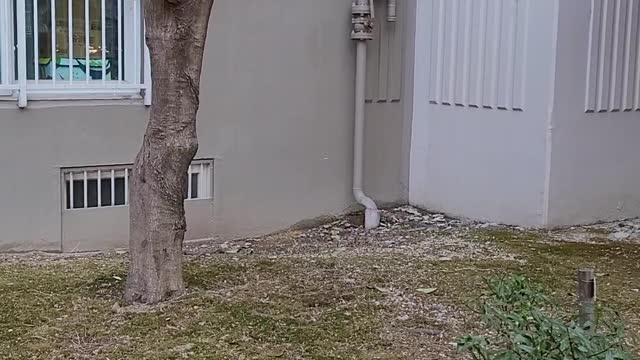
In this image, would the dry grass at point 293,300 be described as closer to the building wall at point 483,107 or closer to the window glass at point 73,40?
the building wall at point 483,107

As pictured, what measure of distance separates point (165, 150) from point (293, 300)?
1074 millimetres

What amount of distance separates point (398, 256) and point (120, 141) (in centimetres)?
213

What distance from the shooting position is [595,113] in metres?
6.62

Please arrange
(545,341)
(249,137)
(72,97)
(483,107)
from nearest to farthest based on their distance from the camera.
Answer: (545,341) < (72,97) < (249,137) < (483,107)

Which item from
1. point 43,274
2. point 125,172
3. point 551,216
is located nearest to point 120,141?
point 125,172

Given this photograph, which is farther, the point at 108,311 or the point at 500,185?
the point at 500,185

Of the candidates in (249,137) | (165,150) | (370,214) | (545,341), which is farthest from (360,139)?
(545,341)

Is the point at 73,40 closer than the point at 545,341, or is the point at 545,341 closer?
the point at 545,341

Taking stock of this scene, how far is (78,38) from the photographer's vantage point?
5977 millimetres

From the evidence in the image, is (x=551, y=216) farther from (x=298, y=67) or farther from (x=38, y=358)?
(x=38, y=358)

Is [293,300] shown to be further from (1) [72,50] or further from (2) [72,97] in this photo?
(1) [72,50]

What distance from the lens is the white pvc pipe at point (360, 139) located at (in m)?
6.82

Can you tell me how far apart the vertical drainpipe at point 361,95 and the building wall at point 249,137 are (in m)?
0.08

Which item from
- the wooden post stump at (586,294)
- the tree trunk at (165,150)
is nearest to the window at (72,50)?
the tree trunk at (165,150)
